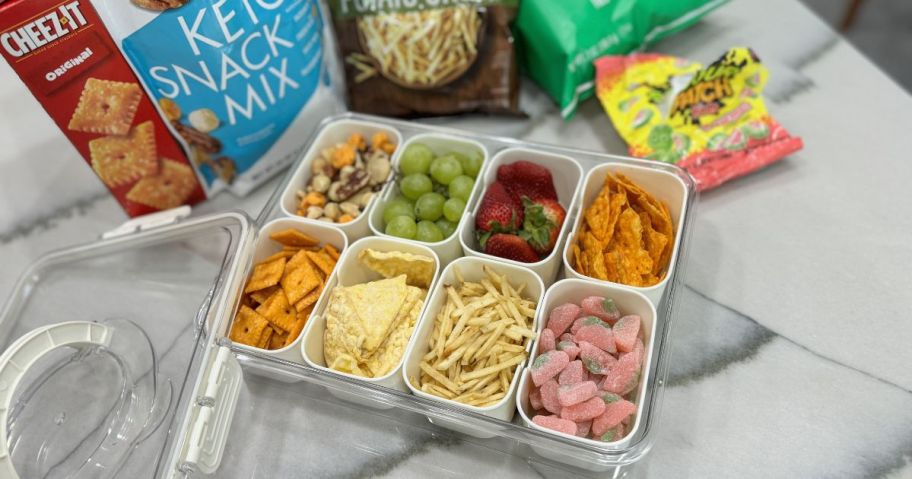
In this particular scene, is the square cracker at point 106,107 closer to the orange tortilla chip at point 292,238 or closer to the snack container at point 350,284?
the orange tortilla chip at point 292,238

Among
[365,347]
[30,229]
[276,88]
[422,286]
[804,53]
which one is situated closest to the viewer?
[365,347]

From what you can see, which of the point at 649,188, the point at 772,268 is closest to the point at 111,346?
the point at 649,188

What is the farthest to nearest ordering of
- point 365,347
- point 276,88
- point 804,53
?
point 804,53
point 276,88
point 365,347

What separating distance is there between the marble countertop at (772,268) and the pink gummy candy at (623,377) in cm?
12

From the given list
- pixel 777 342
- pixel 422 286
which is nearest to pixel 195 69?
pixel 422 286

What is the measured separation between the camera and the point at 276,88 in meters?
1.12

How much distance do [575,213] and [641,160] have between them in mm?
139

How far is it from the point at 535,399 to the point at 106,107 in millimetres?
787

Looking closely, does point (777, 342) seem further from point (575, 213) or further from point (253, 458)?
point (253, 458)

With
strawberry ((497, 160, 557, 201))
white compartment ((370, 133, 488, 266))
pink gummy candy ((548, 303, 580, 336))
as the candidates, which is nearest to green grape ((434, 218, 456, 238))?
white compartment ((370, 133, 488, 266))

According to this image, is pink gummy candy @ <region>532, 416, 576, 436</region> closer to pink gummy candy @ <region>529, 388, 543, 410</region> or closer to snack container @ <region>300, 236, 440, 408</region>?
pink gummy candy @ <region>529, 388, 543, 410</region>

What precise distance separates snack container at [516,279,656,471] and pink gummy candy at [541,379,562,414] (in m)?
0.03

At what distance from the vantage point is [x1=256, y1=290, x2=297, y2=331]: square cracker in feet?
3.07

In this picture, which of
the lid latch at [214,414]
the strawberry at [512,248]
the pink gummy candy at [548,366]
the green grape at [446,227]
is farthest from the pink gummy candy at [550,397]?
the lid latch at [214,414]
